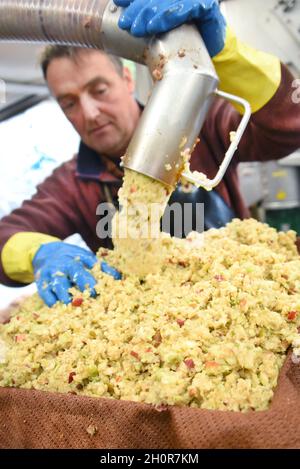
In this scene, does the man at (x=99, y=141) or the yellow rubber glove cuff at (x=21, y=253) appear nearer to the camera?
the man at (x=99, y=141)

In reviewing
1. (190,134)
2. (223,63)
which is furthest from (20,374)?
(223,63)

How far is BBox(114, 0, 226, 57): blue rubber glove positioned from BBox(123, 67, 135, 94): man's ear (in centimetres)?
56

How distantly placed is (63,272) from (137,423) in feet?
1.87

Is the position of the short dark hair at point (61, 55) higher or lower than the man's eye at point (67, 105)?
higher

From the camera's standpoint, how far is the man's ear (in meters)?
1.70

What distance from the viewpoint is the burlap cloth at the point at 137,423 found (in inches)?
29.1

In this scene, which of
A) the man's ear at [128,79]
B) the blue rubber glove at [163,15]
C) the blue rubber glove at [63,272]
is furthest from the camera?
the man's ear at [128,79]

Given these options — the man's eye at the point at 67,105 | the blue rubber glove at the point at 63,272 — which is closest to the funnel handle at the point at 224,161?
the blue rubber glove at the point at 63,272

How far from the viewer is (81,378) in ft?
3.10

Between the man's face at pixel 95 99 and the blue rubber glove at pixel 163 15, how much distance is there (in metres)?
0.48

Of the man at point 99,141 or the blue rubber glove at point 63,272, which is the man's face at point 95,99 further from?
the blue rubber glove at point 63,272

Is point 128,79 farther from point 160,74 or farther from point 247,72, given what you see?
point 160,74

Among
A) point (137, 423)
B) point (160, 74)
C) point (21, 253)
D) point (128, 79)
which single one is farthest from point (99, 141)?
point (137, 423)

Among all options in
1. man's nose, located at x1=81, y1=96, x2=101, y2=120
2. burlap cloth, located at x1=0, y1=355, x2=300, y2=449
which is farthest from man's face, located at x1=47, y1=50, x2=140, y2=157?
burlap cloth, located at x1=0, y1=355, x2=300, y2=449
